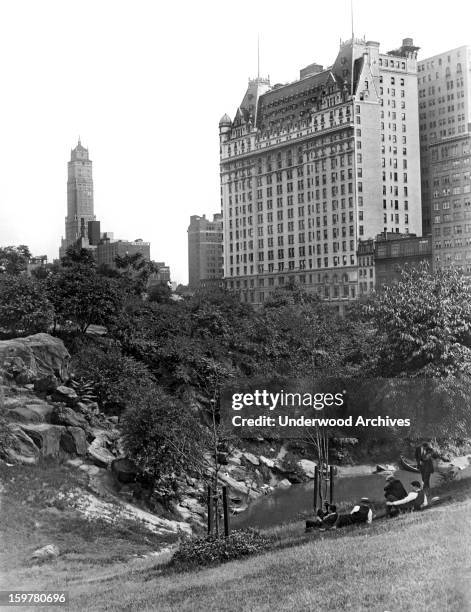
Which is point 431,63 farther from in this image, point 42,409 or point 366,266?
point 42,409

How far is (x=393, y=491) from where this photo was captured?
6.26 m

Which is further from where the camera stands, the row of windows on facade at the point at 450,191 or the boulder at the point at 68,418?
the boulder at the point at 68,418

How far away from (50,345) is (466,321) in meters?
6.10

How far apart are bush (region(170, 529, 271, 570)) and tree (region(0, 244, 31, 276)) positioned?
4.50 metres

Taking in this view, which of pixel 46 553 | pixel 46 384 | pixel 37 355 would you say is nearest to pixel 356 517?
pixel 46 553

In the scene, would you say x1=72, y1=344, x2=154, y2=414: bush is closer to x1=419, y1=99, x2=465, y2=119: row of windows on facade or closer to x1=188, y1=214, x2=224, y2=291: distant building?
x1=188, y1=214, x2=224, y2=291: distant building

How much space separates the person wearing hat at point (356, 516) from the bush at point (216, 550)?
578 millimetres

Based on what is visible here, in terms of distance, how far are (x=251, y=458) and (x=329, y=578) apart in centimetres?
265

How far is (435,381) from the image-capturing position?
23.5 ft

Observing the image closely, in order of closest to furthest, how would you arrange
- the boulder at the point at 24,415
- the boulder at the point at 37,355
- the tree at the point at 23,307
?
the boulder at the point at 24,415, the boulder at the point at 37,355, the tree at the point at 23,307

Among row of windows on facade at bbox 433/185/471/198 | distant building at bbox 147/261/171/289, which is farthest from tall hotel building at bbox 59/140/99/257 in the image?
row of windows on facade at bbox 433/185/471/198

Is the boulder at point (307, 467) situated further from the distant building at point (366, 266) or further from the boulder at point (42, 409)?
the boulder at point (42, 409)

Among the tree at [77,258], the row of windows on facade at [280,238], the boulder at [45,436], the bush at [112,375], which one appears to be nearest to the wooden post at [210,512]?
the boulder at [45,436]

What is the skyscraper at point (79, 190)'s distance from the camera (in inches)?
327
